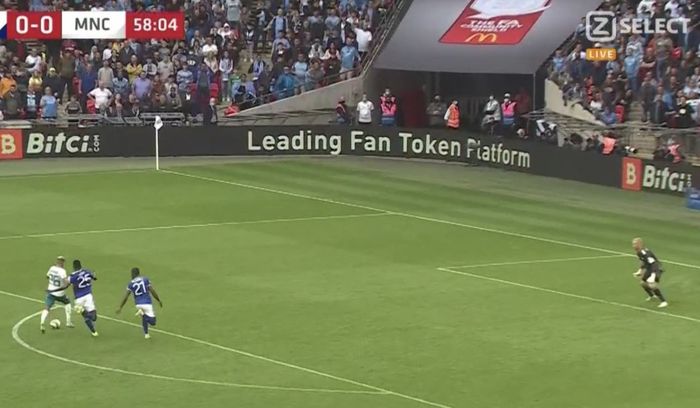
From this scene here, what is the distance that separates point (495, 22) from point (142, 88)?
44.6ft

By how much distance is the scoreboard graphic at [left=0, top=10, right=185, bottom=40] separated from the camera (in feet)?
183

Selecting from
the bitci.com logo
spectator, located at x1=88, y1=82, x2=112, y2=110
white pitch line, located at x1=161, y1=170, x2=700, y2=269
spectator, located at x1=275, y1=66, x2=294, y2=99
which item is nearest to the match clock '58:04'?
spectator, located at x1=88, y1=82, x2=112, y2=110

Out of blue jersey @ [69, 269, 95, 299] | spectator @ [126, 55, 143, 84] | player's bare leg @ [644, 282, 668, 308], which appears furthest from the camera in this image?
spectator @ [126, 55, 143, 84]

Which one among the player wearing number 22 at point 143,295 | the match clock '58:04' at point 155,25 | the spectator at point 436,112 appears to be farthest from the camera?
the spectator at point 436,112

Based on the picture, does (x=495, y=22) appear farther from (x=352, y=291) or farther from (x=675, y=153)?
(x=352, y=291)

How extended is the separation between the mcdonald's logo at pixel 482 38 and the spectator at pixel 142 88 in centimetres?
1218

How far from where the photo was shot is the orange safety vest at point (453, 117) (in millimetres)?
56906

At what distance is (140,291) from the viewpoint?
2841cm

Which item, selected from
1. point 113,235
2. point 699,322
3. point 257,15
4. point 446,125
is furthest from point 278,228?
point 257,15

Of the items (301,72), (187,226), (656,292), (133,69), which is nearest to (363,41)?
(301,72)

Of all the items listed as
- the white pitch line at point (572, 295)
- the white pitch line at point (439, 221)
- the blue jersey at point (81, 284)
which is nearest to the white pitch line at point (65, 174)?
the white pitch line at point (439, 221)

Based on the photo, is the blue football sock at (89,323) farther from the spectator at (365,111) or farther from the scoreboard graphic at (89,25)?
the spectator at (365,111)

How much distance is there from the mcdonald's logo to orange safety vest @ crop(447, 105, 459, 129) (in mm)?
3245

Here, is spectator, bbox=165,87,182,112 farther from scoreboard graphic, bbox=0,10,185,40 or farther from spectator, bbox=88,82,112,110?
spectator, bbox=88,82,112,110
